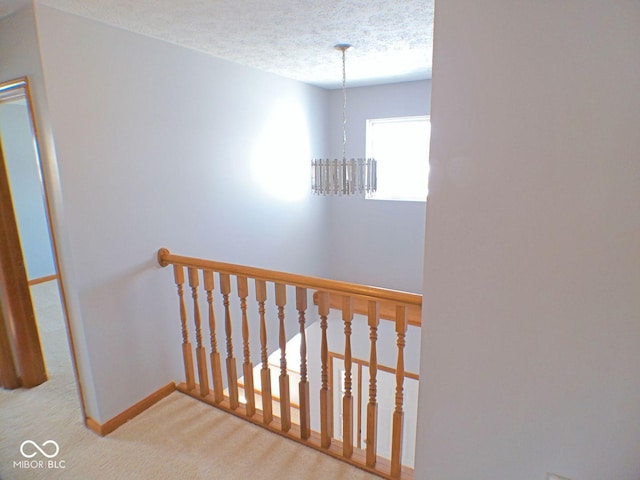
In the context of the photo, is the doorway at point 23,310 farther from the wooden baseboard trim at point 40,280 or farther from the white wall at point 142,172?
the wooden baseboard trim at point 40,280

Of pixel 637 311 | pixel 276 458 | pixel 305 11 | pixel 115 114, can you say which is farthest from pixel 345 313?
pixel 115 114

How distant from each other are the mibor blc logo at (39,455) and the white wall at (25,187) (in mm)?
3195

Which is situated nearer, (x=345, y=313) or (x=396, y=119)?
(x=345, y=313)

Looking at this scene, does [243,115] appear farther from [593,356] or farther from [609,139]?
[593,356]

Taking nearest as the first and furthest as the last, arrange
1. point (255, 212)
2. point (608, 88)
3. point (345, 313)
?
point (608, 88) → point (345, 313) → point (255, 212)

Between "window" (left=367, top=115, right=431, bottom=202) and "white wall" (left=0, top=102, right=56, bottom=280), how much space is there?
410cm

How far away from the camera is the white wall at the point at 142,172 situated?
71.3 inches

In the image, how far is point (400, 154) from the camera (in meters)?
4.11

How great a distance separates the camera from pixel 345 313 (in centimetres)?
166

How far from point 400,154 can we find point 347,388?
3.03 metres

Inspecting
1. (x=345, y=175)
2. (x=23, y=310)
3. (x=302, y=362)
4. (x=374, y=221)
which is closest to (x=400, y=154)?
(x=374, y=221)

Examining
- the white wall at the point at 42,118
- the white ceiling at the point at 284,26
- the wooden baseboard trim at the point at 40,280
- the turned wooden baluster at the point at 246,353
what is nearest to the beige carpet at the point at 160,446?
the turned wooden baluster at the point at 246,353

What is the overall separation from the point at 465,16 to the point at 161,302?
2242 mm

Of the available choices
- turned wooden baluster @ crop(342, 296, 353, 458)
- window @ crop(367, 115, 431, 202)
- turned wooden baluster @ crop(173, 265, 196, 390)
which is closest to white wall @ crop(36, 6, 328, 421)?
turned wooden baluster @ crop(173, 265, 196, 390)
